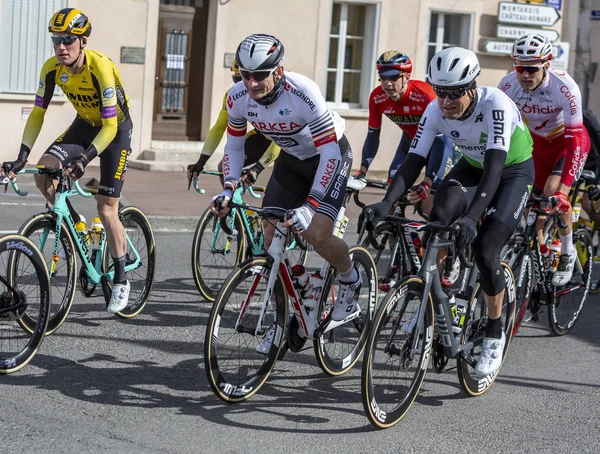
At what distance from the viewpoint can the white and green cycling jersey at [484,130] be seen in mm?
6043

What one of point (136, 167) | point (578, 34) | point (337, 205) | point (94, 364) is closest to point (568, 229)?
point (337, 205)

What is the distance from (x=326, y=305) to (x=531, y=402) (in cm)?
135

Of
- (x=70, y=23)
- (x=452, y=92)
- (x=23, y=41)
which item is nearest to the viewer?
(x=452, y=92)

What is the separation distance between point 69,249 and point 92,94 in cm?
106

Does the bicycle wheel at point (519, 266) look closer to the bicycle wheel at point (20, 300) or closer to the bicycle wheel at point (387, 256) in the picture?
the bicycle wheel at point (387, 256)

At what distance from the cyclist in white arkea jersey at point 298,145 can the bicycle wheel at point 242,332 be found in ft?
0.42

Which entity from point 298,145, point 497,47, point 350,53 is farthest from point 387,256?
point 497,47

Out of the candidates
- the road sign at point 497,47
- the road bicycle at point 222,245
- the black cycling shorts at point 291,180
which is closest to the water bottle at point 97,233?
the road bicycle at point 222,245

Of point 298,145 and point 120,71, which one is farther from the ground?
point 120,71

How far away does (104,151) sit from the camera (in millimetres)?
7398

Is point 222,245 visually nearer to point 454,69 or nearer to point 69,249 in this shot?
point 69,249

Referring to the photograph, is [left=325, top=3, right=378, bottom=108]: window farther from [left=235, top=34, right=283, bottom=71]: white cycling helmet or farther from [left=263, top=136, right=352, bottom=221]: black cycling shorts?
[left=235, top=34, right=283, bottom=71]: white cycling helmet

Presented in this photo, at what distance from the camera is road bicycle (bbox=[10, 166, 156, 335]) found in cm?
688

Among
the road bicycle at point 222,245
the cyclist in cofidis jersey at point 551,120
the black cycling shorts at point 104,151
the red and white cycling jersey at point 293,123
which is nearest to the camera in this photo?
the red and white cycling jersey at point 293,123
